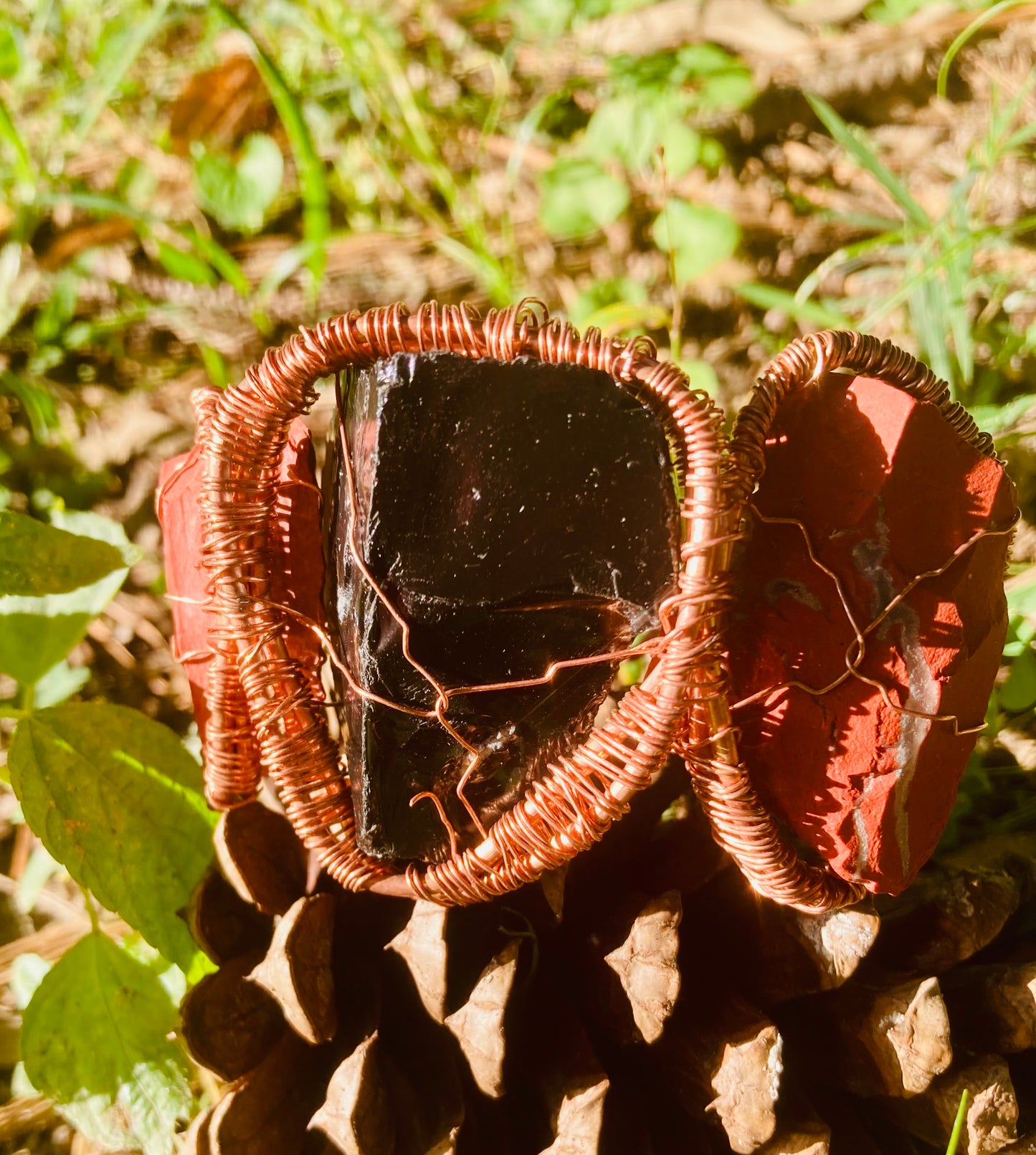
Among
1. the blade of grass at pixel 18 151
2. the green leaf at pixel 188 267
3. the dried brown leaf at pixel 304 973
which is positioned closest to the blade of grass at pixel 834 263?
the green leaf at pixel 188 267

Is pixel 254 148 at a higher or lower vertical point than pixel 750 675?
higher

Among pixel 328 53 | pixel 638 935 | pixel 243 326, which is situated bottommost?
pixel 638 935

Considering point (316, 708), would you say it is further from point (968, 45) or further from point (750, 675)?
point (968, 45)

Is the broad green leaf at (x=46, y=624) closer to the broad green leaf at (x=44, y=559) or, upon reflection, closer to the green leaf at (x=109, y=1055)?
the broad green leaf at (x=44, y=559)

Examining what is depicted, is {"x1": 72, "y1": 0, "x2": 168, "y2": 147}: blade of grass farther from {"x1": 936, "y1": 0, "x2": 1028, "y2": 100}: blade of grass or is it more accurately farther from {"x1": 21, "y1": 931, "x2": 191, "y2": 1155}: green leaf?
{"x1": 21, "y1": 931, "x2": 191, "y2": 1155}: green leaf

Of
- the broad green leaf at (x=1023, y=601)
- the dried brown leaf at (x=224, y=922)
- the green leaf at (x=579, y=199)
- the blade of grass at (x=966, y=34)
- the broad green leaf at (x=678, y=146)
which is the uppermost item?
the blade of grass at (x=966, y=34)

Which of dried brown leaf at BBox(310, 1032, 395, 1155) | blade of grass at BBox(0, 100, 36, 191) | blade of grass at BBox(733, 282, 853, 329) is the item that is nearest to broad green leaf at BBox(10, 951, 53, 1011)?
dried brown leaf at BBox(310, 1032, 395, 1155)

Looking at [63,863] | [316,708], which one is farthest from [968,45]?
[63,863]
